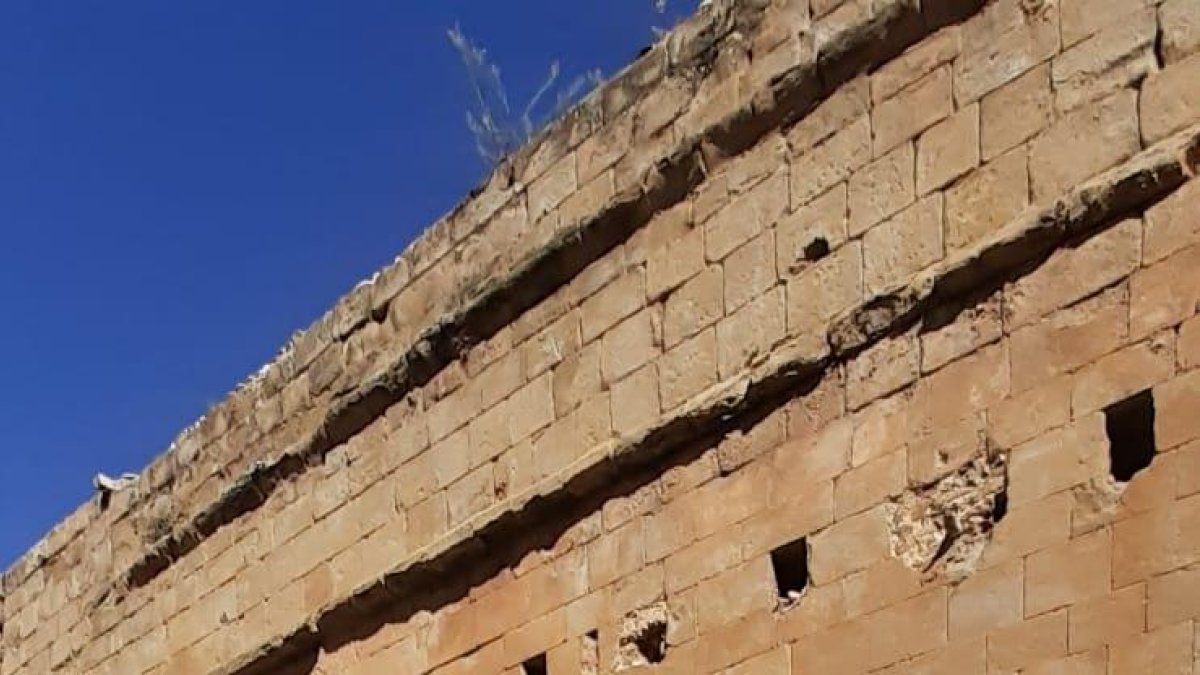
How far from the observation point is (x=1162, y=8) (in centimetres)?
509

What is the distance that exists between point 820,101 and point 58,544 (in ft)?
18.0

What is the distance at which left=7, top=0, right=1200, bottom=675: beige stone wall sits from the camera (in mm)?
5016

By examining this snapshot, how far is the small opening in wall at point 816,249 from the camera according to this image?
19.4ft

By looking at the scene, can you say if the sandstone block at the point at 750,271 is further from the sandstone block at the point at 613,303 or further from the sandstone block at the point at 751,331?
the sandstone block at the point at 613,303

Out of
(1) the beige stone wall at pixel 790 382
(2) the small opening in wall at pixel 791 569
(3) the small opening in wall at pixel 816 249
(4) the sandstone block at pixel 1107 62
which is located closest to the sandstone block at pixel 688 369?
(1) the beige stone wall at pixel 790 382

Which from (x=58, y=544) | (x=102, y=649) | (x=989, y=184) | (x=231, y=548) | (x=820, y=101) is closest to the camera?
(x=989, y=184)

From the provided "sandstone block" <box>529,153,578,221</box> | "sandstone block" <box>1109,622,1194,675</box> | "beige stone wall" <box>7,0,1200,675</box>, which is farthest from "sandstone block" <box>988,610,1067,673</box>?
"sandstone block" <box>529,153,578,221</box>

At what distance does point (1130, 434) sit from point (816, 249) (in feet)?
4.07

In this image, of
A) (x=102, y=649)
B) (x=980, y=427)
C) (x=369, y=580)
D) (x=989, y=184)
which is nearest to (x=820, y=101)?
(x=989, y=184)

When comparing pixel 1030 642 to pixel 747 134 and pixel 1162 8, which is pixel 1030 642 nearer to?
pixel 1162 8

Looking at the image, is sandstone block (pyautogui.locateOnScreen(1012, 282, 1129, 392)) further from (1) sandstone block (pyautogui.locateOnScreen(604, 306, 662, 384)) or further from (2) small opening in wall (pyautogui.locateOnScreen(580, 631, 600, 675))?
(2) small opening in wall (pyautogui.locateOnScreen(580, 631, 600, 675))

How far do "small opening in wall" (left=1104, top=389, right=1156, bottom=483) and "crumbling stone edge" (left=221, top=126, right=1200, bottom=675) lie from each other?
43cm

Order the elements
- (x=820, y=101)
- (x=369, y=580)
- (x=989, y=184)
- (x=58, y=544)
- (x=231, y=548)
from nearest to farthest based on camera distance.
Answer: (x=989, y=184) < (x=820, y=101) < (x=369, y=580) < (x=231, y=548) < (x=58, y=544)

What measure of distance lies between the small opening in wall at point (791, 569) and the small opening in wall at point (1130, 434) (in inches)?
40.6
